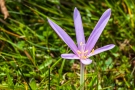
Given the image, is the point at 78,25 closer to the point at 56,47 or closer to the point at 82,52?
the point at 82,52

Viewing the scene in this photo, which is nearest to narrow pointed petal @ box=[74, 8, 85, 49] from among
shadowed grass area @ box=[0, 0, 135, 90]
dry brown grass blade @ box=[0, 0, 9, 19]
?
shadowed grass area @ box=[0, 0, 135, 90]

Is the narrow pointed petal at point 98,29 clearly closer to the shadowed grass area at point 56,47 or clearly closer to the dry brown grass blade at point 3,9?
the shadowed grass area at point 56,47

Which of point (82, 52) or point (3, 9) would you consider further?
point (3, 9)

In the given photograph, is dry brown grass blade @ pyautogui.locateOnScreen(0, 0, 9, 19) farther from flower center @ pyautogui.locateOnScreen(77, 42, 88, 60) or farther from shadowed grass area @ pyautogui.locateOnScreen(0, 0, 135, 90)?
flower center @ pyautogui.locateOnScreen(77, 42, 88, 60)

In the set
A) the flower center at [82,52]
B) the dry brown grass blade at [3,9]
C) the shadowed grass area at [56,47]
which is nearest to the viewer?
the flower center at [82,52]

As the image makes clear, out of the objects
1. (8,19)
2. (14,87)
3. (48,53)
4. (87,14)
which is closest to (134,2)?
(87,14)

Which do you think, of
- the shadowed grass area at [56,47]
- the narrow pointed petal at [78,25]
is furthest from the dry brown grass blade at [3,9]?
the narrow pointed petal at [78,25]

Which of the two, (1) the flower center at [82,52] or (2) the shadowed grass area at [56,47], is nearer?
(1) the flower center at [82,52]

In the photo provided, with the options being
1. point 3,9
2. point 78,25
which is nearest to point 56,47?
point 3,9

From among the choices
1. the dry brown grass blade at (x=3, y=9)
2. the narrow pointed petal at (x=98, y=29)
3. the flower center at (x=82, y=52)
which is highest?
the dry brown grass blade at (x=3, y=9)
